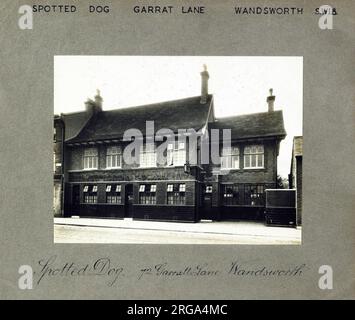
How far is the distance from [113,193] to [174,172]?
235cm

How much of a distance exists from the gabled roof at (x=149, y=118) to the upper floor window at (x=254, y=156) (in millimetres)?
2211

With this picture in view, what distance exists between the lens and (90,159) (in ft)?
33.2

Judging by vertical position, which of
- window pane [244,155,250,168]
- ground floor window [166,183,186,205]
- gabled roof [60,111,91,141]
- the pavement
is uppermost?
gabled roof [60,111,91,141]

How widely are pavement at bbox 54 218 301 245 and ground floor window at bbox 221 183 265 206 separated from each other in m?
1.74

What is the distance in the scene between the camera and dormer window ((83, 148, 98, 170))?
953cm

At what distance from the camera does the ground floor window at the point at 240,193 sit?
9565 millimetres

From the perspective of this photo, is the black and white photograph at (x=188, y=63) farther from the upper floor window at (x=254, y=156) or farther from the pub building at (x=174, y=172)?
the upper floor window at (x=254, y=156)

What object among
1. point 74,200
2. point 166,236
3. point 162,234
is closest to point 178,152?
point 162,234

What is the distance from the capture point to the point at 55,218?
16.6 ft

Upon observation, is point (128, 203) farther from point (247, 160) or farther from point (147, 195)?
point (247, 160)

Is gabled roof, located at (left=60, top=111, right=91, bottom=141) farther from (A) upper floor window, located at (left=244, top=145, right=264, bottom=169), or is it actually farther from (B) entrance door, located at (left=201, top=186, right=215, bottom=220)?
(A) upper floor window, located at (left=244, top=145, right=264, bottom=169)

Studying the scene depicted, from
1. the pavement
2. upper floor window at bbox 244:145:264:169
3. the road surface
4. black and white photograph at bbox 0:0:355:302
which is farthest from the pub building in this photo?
black and white photograph at bbox 0:0:355:302
